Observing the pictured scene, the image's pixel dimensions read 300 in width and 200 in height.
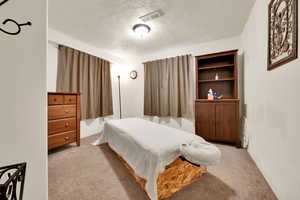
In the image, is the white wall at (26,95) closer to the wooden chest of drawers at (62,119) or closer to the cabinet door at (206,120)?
the wooden chest of drawers at (62,119)

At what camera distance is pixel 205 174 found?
1534mm

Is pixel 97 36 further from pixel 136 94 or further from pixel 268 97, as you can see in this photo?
pixel 268 97

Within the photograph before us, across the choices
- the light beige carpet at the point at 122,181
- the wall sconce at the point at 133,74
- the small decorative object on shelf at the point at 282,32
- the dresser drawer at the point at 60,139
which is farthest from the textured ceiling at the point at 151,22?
the light beige carpet at the point at 122,181

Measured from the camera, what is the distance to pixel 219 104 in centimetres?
245

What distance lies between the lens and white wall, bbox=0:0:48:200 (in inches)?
22.4

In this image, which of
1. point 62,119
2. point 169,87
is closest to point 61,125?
point 62,119

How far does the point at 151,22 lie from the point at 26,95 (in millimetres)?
2181

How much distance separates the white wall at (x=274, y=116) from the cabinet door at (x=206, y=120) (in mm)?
665

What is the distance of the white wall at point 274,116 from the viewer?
38.1 inches

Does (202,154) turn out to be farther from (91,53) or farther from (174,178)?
(91,53)

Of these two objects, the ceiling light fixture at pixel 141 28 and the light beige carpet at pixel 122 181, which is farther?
the ceiling light fixture at pixel 141 28

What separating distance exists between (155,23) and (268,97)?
2.06 meters

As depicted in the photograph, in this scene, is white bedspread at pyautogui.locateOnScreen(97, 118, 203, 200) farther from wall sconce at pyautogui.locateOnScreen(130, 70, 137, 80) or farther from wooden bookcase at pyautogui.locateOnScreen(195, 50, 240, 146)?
wall sconce at pyautogui.locateOnScreen(130, 70, 137, 80)

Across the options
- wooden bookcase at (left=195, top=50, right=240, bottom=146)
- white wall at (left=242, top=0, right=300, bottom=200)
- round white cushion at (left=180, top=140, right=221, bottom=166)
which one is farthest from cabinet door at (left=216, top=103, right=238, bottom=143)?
round white cushion at (left=180, top=140, right=221, bottom=166)
